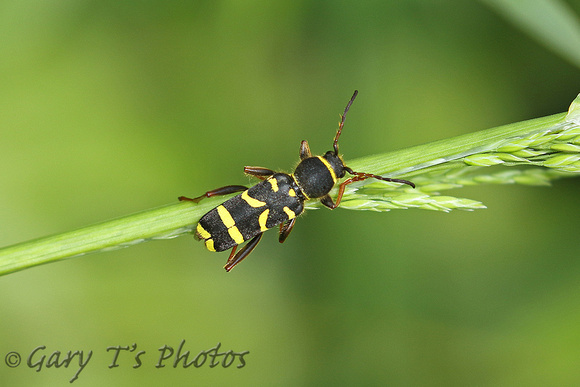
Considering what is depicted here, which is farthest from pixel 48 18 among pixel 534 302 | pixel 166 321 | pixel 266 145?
pixel 534 302

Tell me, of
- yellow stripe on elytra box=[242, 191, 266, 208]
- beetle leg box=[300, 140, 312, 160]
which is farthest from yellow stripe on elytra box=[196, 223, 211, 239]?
beetle leg box=[300, 140, 312, 160]

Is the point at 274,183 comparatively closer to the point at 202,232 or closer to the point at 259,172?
the point at 259,172

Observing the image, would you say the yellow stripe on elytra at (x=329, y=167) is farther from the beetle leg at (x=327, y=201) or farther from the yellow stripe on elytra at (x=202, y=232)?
the yellow stripe on elytra at (x=202, y=232)

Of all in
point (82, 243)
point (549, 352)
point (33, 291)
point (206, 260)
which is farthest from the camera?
point (206, 260)

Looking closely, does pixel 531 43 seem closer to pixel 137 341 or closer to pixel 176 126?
pixel 176 126

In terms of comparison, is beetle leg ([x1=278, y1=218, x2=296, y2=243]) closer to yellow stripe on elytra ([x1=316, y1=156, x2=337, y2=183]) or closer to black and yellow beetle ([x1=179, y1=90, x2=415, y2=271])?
black and yellow beetle ([x1=179, y1=90, x2=415, y2=271])

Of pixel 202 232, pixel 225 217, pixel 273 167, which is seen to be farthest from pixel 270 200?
pixel 273 167

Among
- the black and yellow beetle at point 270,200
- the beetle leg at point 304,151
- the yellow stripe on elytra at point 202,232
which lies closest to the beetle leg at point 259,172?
the black and yellow beetle at point 270,200
